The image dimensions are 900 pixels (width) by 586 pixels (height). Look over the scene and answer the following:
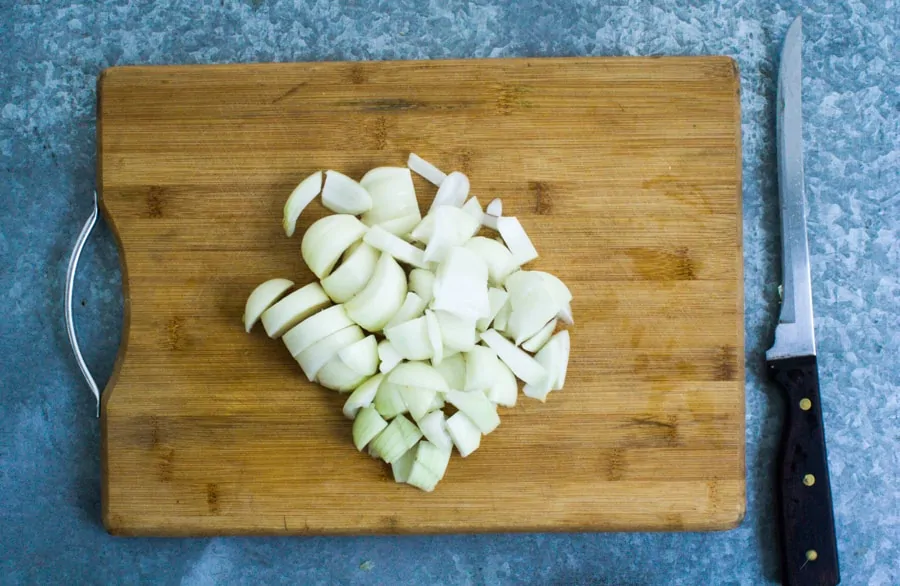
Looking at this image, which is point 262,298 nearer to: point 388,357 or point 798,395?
point 388,357

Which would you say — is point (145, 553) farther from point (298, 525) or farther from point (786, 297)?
point (786, 297)

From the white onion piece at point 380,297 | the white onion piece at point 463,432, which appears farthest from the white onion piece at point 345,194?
the white onion piece at point 463,432

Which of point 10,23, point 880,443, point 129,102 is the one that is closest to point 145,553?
point 129,102

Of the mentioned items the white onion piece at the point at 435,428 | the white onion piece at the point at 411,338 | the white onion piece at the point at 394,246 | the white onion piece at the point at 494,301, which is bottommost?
the white onion piece at the point at 435,428

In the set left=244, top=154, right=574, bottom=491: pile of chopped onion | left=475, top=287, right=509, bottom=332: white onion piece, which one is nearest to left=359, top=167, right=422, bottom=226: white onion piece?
left=244, top=154, right=574, bottom=491: pile of chopped onion

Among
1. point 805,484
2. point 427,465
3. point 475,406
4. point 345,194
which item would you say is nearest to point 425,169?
point 345,194

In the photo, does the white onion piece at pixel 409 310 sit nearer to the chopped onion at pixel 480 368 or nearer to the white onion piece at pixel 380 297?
the white onion piece at pixel 380 297
